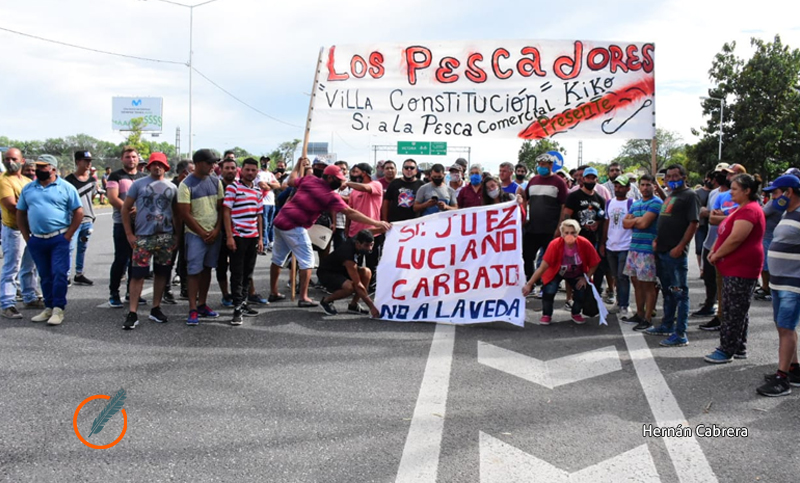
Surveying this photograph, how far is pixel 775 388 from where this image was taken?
445 cm

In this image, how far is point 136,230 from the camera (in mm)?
6203

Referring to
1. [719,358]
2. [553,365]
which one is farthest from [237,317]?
[719,358]

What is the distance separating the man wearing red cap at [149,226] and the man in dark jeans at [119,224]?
0.85 meters

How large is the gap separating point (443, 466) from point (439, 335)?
2911 millimetres

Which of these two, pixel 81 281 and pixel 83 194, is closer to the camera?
pixel 83 194

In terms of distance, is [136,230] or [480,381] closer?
[480,381]

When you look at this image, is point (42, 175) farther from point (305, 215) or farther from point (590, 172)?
point (590, 172)

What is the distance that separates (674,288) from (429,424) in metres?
3.57

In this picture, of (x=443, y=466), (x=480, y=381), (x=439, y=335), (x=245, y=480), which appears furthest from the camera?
(x=439, y=335)

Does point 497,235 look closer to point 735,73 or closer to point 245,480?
point 245,480

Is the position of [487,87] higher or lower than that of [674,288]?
higher

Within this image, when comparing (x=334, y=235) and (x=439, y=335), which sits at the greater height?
(x=334, y=235)

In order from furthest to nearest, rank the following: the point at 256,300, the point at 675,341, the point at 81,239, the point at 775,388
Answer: the point at 81,239 → the point at 256,300 → the point at 675,341 → the point at 775,388

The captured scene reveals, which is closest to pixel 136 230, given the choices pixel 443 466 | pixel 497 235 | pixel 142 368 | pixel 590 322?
pixel 142 368
